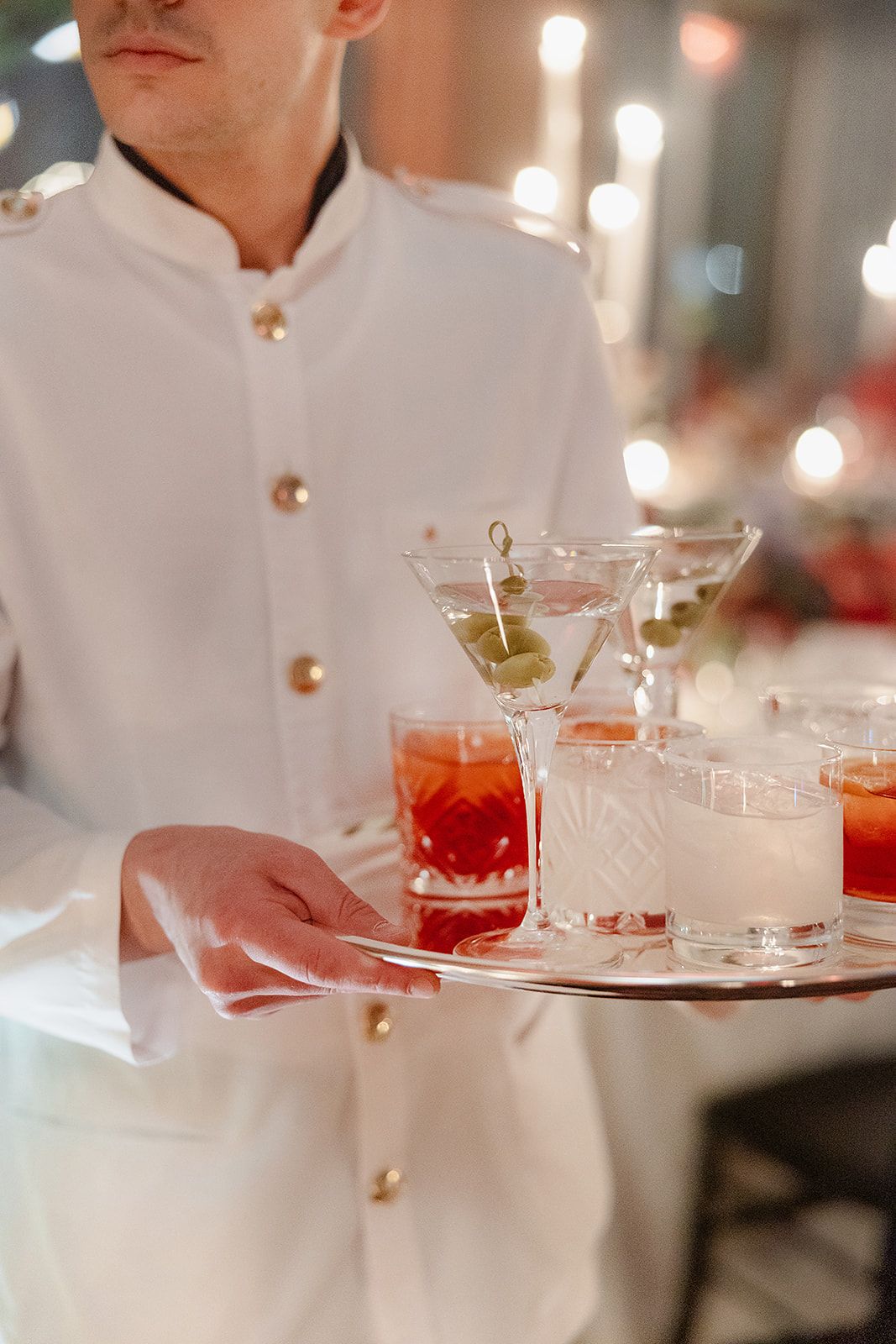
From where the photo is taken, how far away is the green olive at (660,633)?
48.9 inches

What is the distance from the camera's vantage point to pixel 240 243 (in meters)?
1.31

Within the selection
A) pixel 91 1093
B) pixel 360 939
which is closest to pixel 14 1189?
pixel 91 1093

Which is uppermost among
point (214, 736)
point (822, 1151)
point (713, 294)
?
point (713, 294)

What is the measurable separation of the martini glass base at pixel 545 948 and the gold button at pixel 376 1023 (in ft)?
0.93

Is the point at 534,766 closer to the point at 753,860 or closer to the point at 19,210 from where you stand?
the point at 753,860

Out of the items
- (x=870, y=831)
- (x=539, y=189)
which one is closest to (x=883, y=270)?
(x=539, y=189)

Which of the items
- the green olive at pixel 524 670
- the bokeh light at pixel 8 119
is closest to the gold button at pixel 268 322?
the green olive at pixel 524 670

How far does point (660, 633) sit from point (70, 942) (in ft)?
1.91

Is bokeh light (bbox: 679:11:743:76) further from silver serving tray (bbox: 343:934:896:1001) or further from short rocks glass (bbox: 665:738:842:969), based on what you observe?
silver serving tray (bbox: 343:934:896:1001)

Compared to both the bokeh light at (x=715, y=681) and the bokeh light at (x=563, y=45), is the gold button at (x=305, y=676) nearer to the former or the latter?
the bokeh light at (x=715, y=681)

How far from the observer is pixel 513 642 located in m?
0.98

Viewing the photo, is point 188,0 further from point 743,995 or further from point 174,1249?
point 174,1249

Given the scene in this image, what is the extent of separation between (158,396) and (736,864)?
707 mm

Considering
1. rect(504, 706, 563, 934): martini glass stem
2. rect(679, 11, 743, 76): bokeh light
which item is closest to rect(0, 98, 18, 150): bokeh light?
rect(504, 706, 563, 934): martini glass stem
